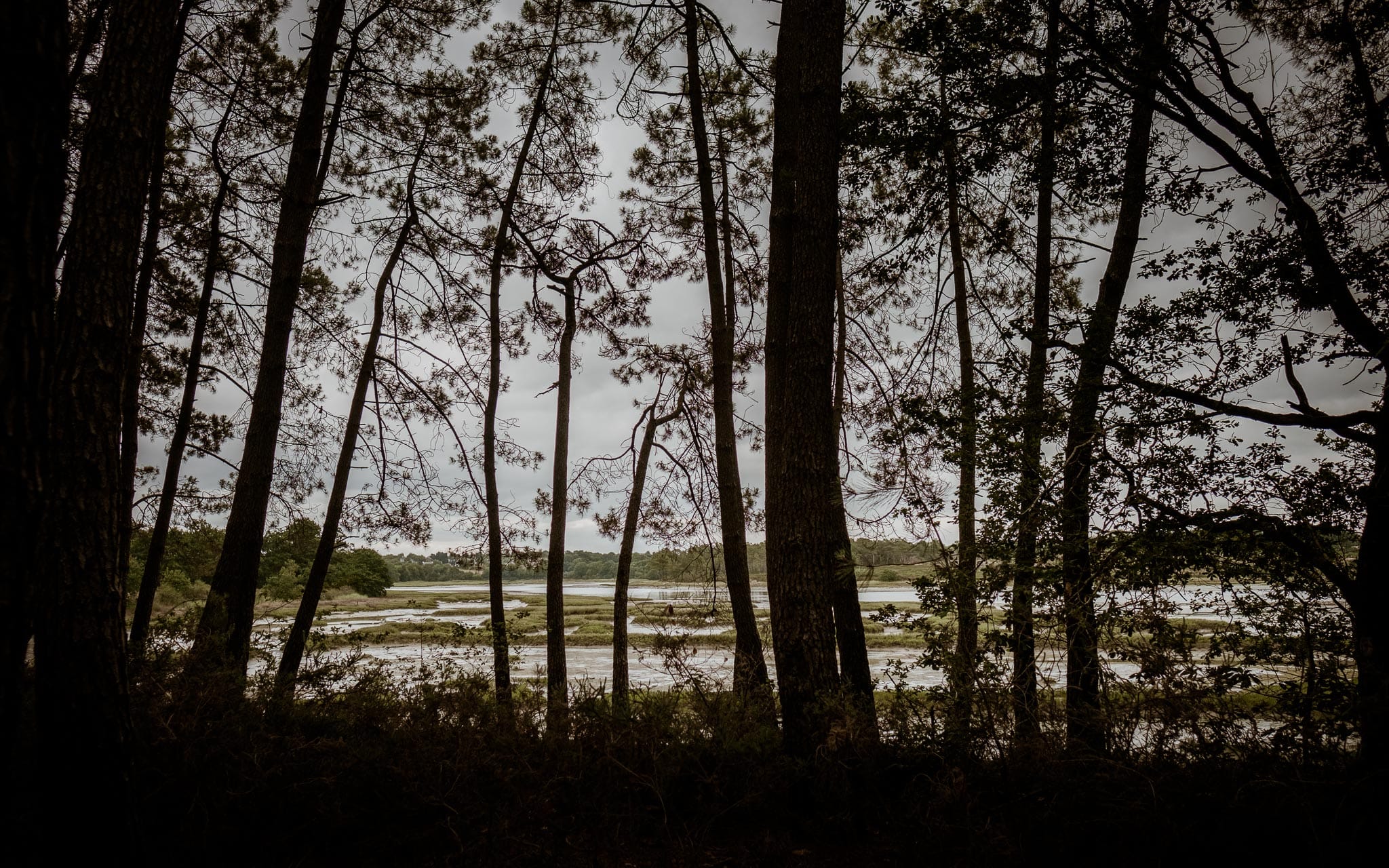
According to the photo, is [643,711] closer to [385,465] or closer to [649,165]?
[385,465]

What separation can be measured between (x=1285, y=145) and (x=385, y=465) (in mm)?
11078

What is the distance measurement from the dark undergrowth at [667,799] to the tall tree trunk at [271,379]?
1570mm

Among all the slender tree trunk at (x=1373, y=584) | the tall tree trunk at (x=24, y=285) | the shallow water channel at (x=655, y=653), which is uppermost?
the tall tree trunk at (x=24, y=285)

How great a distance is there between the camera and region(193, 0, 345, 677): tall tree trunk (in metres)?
5.96

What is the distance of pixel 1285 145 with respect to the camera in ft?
16.4

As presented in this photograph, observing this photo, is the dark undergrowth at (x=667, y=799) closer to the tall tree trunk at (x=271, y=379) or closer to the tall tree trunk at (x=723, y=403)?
the tall tree trunk at (x=271, y=379)

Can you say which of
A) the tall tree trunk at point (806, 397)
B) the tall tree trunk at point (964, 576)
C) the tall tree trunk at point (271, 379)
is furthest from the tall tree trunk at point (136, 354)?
the tall tree trunk at point (964, 576)

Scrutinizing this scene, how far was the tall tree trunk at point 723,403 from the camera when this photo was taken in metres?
7.63

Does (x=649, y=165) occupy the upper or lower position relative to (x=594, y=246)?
upper

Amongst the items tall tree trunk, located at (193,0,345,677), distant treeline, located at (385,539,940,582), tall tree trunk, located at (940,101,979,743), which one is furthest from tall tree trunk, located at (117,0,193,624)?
tall tree trunk, located at (940,101,979,743)

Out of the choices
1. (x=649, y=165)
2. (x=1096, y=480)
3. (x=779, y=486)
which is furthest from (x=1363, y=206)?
(x=649, y=165)

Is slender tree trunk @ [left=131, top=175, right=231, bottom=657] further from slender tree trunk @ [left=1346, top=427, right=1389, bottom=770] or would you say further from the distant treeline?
slender tree trunk @ [left=1346, top=427, right=1389, bottom=770]

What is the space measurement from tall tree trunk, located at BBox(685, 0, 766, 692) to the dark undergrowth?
3.11 m

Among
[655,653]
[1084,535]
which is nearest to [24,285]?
[655,653]
